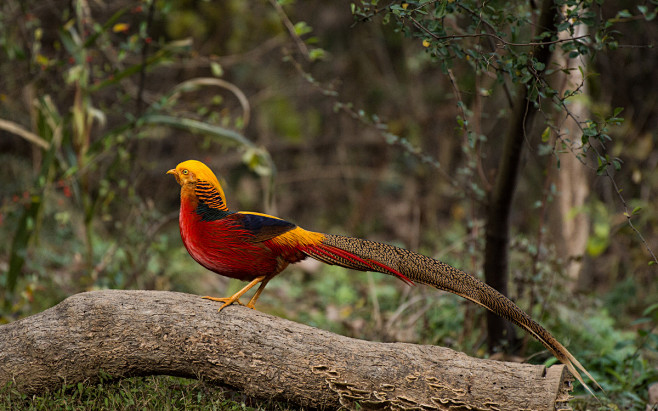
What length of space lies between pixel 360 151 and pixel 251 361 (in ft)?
25.7

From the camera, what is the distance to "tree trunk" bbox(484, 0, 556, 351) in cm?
364

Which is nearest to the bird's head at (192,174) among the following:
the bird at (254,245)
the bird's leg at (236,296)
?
the bird at (254,245)

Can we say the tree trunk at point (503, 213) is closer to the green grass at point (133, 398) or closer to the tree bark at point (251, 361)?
the tree bark at point (251, 361)

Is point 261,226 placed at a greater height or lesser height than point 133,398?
greater

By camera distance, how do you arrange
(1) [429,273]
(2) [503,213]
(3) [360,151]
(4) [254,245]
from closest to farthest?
(1) [429,273], (4) [254,245], (2) [503,213], (3) [360,151]

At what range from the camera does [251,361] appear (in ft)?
9.61

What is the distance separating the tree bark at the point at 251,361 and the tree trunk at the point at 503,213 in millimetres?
1052

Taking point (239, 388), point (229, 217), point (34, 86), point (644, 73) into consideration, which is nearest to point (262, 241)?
point (229, 217)

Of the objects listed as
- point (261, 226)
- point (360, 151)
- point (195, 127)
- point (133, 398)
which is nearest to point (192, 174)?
point (261, 226)

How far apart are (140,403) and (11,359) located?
656 millimetres

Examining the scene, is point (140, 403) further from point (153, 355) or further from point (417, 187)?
point (417, 187)

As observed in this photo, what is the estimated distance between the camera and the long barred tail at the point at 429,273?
2873 mm

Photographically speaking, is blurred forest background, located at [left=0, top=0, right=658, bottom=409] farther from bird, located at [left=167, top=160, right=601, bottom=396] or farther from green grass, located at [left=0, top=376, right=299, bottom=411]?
green grass, located at [left=0, top=376, right=299, bottom=411]

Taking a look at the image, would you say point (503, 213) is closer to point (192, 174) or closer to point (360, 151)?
point (192, 174)
